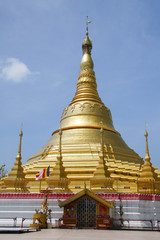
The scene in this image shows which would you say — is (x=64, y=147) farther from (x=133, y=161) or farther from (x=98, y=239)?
(x=98, y=239)

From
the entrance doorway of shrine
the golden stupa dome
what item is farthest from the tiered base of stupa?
the golden stupa dome

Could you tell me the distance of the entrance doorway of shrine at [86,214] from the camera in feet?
55.6

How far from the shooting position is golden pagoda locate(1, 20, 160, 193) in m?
23.0

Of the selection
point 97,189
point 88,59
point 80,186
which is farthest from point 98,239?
point 88,59

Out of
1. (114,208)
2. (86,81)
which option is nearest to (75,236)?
(114,208)

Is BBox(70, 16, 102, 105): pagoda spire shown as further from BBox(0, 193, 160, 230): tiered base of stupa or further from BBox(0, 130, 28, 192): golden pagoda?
BBox(0, 193, 160, 230): tiered base of stupa

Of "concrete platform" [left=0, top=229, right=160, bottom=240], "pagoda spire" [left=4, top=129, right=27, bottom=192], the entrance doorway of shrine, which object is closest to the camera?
"concrete platform" [left=0, top=229, right=160, bottom=240]

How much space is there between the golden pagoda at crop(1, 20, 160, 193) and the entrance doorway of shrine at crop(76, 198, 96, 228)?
4.08m

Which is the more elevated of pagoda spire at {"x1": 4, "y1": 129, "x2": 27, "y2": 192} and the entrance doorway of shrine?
pagoda spire at {"x1": 4, "y1": 129, "x2": 27, "y2": 192}

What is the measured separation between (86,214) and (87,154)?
11.3 m

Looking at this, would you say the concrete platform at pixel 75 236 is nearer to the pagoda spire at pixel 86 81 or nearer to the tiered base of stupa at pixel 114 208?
the tiered base of stupa at pixel 114 208

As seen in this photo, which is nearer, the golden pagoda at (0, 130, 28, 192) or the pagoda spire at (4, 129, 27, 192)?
the golden pagoda at (0, 130, 28, 192)

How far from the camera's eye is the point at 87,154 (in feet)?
92.3

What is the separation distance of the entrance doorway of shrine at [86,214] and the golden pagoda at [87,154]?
4.08 meters
